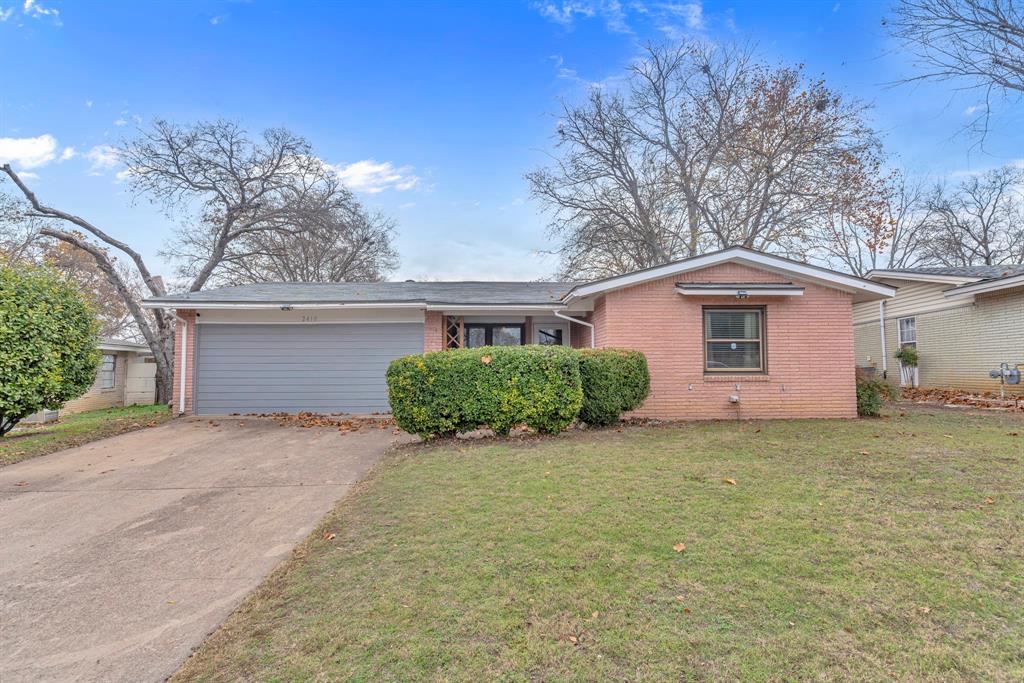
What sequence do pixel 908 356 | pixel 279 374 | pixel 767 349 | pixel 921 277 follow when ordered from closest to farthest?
pixel 767 349
pixel 279 374
pixel 921 277
pixel 908 356

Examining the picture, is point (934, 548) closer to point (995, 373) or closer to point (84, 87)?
point (995, 373)

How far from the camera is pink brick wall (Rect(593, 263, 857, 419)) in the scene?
9.26 meters

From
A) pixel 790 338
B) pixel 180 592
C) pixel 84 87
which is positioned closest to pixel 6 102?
pixel 84 87

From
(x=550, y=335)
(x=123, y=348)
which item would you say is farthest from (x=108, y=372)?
(x=550, y=335)

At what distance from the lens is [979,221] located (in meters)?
24.5

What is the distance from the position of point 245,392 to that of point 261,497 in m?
7.41

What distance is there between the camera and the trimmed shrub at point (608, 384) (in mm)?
7785

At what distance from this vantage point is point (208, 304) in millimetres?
10492

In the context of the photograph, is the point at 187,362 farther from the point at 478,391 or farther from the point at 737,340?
the point at 737,340

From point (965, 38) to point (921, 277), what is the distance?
6708mm

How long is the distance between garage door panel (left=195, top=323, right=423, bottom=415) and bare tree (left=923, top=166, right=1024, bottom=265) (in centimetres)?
2946

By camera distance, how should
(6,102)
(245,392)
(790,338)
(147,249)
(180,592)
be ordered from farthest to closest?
(147,249)
(6,102)
(245,392)
(790,338)
(180,592)

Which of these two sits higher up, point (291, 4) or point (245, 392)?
point (291, 4)

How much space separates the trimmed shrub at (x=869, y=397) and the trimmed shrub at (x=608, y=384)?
4.90 meters
